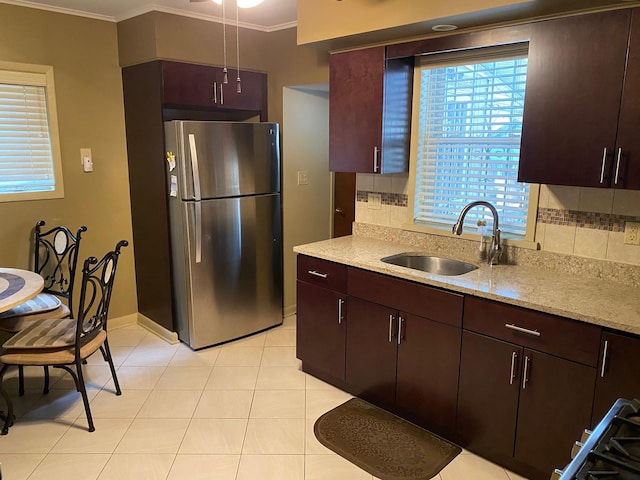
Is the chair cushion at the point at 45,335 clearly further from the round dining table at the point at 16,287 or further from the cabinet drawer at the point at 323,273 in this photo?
the cabinet drawer at the point at 323,273

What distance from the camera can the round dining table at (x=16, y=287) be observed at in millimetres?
2312

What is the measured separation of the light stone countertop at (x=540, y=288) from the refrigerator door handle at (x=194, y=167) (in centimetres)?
Answer: 99

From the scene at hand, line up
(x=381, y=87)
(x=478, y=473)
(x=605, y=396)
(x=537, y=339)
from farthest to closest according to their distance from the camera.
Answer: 1. (x=381, y=87)
2. (x=478, y=473)
3. (x=537, y=339)
4. (x=605, y=396)

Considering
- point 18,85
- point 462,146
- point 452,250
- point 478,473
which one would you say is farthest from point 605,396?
point 18,85

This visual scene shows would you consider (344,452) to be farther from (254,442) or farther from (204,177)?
(204,177)

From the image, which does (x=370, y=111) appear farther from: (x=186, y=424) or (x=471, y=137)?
(x=186, y=424)

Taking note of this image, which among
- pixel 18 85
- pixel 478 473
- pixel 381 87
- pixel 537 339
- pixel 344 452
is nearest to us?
pixel 537 339

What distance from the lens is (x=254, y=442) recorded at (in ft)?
8.18

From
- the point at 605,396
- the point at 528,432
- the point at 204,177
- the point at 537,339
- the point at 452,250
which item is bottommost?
the point at 528,432

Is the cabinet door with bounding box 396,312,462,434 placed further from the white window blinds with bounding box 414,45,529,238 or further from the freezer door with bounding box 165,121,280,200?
the freezer door with bounding box 165,121,280,200

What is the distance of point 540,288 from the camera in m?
2.21

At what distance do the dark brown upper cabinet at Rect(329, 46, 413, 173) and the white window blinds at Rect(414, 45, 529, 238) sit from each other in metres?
0.13

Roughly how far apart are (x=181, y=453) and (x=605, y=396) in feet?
6.40

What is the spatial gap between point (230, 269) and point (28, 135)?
5.55ft
